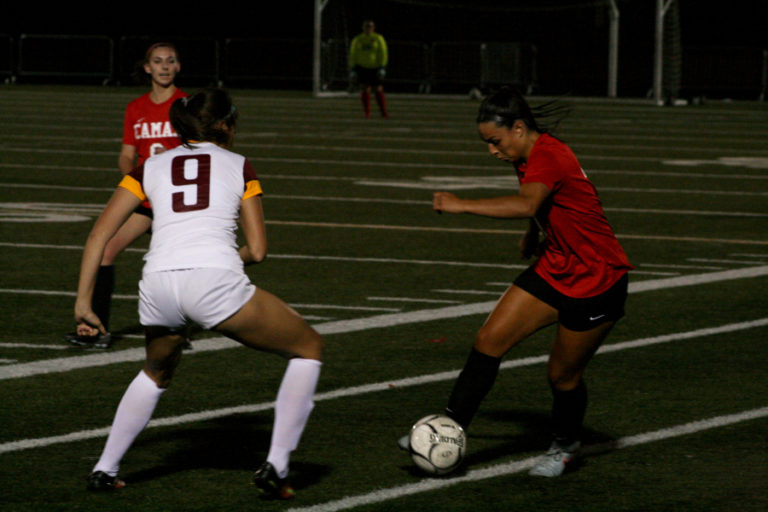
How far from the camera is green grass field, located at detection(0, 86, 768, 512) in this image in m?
6.12

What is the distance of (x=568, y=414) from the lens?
641 cm

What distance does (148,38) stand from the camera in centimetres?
5047

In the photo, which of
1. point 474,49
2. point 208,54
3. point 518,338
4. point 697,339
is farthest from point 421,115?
point 518,338

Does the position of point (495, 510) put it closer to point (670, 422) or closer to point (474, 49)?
point (670, 422)

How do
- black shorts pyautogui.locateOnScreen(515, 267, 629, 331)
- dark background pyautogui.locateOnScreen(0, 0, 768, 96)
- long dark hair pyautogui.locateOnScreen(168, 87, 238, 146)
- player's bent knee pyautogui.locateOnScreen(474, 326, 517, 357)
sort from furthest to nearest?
1. dark background pyautogui.locateOnScreen(0, 0, 768, 96)
2. player's bent knee pyautogui.locateOnScreen(474, 326, 517, 357)
3. black shorts pyautogui.locateOnScreen(515, 267, 629, 331)
4. long dark hair pyautogui.locateOnScreen(168, 87, 238, 146)

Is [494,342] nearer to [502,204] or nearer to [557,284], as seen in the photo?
[557,284]

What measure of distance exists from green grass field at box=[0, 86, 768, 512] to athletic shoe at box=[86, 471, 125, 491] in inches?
1.8

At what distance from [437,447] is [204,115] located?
1612mm

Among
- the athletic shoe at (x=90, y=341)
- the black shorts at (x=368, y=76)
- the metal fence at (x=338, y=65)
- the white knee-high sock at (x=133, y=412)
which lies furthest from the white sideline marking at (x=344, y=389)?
the metal fence at (x=338, y=65)

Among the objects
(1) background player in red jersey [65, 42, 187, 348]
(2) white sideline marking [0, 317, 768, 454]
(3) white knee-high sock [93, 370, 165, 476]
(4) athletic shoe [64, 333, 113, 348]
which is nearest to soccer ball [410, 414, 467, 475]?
(3) white knee-high sock [93, 370, 165, 476]

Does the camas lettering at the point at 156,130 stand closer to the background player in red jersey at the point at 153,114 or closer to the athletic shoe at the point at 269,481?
the background player in red jersey at the point at 153,114

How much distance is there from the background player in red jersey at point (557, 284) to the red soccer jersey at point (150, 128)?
3719 mm

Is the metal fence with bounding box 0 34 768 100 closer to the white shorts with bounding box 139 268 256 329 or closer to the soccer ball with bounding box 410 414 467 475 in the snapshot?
the soccer ball with bounding box 410 414 467 475

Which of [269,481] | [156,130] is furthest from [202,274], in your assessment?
[156,130]
